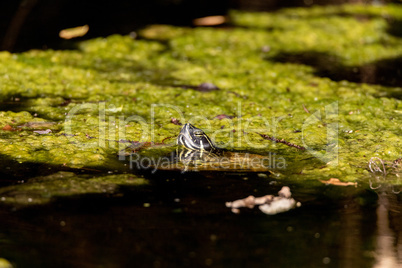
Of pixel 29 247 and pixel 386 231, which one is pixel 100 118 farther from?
pixel 386 231

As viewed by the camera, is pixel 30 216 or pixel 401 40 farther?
pixel 401 40

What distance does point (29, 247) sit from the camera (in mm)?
3986

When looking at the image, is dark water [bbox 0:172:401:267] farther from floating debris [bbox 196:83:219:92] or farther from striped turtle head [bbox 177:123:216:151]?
floating debris [bbox 196:83:219:92]

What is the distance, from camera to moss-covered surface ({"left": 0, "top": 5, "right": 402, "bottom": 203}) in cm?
610

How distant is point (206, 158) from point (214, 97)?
77.9 inches

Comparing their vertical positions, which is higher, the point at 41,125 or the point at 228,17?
the point at 228,17

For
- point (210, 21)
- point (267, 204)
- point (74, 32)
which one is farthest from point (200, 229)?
point (210, 21)

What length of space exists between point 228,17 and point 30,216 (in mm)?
8965

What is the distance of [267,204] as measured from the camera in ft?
15.7

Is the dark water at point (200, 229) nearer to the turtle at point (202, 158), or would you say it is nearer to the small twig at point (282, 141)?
the turtle at point (202, 158)

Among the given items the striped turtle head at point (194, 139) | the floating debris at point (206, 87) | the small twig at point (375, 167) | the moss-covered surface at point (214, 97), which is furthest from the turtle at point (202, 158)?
the floating debris at point (206, 87)

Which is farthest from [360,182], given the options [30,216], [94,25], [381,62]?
[94,25]

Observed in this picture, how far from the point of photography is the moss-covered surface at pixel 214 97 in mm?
6098

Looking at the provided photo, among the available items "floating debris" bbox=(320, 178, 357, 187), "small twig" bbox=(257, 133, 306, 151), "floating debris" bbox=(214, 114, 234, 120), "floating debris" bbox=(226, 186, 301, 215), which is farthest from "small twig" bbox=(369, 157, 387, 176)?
"floating debris" bbox=(214, 114, 234, 120)
